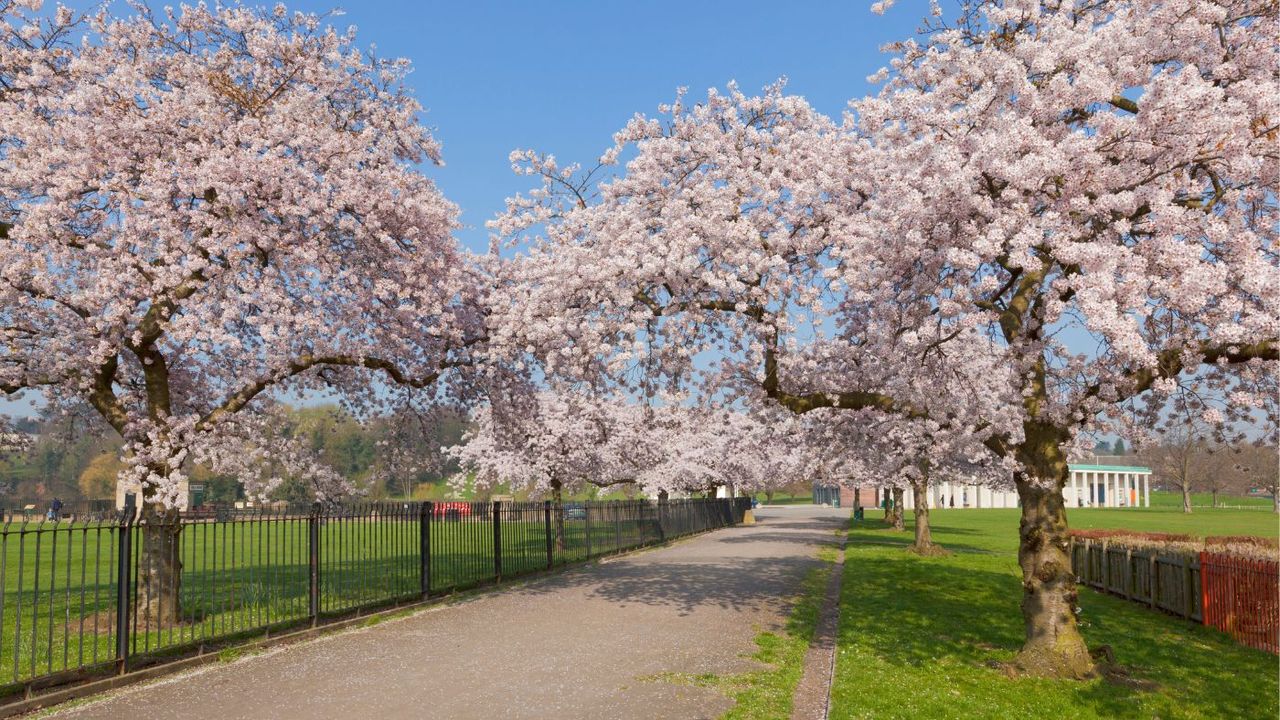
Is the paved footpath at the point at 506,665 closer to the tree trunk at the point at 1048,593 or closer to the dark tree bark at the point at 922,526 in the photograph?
the tree trunk at the point at 1048,593

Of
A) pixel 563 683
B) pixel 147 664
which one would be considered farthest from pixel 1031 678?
pixel 147 664

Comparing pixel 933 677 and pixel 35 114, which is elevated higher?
pixel 35 114

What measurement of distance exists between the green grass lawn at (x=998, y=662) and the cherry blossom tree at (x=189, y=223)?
912 cm

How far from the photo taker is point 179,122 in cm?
1482

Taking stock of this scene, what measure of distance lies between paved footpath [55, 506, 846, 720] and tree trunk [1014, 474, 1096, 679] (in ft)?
11.1

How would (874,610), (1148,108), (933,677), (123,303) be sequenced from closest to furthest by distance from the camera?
(1148,108)
(933,677)
(123,303)
(874,610)

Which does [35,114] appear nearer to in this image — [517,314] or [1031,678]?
[517,314]

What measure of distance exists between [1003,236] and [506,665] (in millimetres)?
7213

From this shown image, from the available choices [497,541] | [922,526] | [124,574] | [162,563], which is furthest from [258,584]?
[922,526]

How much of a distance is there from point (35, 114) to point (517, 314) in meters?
8.44

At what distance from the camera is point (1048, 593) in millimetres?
10938

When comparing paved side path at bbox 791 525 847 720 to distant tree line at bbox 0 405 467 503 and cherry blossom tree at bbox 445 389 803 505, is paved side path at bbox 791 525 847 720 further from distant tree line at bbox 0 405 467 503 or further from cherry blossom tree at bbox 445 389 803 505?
distant tree line at bbox 0 405 467 503

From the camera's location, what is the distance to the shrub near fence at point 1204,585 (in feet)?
43.5

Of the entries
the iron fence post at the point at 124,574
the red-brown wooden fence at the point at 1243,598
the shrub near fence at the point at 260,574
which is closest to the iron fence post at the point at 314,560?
the shrub near fence at the point at 260,574
